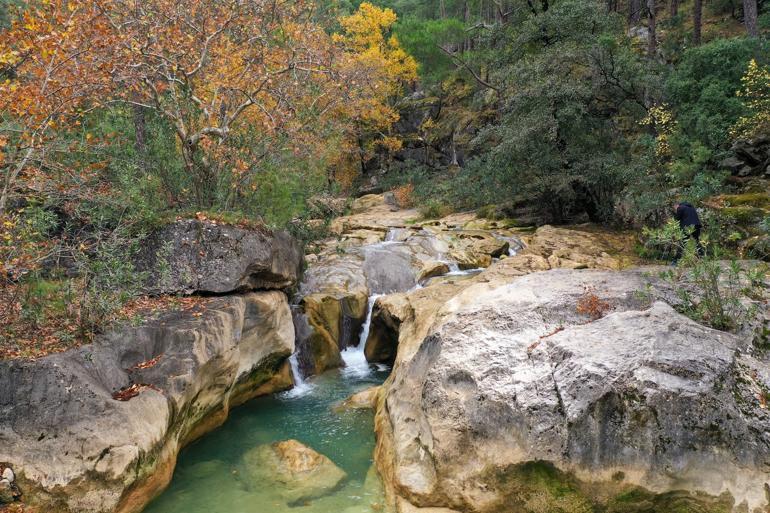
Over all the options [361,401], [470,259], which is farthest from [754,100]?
[361,401]

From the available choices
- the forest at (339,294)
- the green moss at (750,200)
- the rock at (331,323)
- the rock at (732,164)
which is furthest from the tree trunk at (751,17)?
the rock at (331,323)

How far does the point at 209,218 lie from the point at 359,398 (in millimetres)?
4644

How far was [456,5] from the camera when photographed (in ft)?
136

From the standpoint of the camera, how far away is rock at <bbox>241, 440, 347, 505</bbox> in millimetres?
6332

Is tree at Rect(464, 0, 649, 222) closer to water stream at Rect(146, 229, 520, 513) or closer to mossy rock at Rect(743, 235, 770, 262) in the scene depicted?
mossy rock at Rect(743, 235, 770, 262)

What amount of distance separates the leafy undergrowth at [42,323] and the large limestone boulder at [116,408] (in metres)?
0.23

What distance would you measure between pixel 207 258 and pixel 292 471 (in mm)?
4278

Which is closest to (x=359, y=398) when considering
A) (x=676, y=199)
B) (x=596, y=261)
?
(x=596, y=261)

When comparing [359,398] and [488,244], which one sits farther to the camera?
[488,244]

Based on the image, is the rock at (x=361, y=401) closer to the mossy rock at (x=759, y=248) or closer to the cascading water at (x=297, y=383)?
the cascading water at (x=297, y=383)

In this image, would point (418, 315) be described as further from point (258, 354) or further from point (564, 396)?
point (564, 396)

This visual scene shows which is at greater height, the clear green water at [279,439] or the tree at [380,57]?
the tree at [380,57]

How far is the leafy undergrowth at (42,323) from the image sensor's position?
5684 mm

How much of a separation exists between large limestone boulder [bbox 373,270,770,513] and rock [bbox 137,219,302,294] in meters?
4.41
